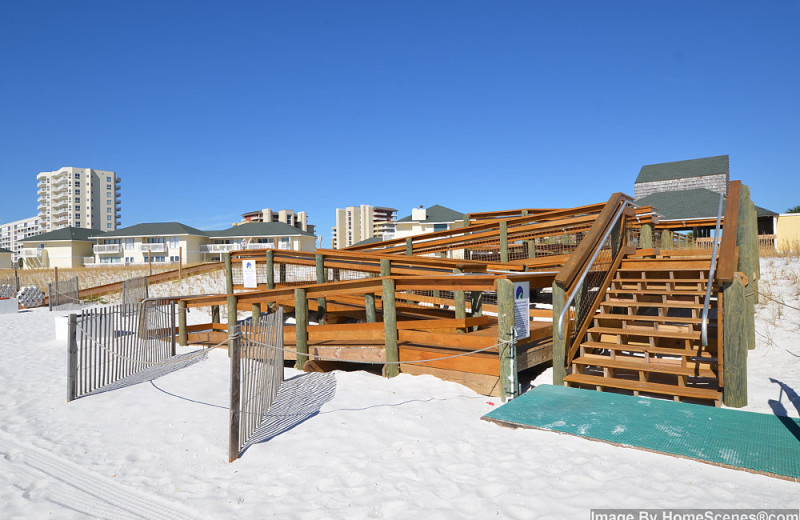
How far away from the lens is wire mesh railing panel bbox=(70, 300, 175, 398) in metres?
6.82

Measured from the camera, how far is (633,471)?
3463 millimetres

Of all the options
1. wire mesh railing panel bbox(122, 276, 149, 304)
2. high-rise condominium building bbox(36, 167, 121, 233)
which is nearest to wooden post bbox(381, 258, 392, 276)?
wire mesh railing panel bbox(122, 276, 149, 304)

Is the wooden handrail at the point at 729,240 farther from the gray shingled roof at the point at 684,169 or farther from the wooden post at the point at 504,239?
the gray shingled roof at the point at 684,169

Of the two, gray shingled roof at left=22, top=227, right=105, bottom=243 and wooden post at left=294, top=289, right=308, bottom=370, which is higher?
gray shingled roof at left=22, top=227, right=105, bottom=243

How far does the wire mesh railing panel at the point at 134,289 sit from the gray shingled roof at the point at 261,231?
118 ft

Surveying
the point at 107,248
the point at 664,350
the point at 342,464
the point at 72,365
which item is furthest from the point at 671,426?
the point at 107,248

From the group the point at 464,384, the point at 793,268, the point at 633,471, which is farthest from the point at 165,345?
the point at 793,268

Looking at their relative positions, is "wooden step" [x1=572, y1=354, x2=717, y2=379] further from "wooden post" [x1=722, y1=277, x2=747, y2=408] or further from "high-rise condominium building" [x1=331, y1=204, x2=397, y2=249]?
"high-rise condominium building" [x1=331, y1=204, x2=397, y2=249]

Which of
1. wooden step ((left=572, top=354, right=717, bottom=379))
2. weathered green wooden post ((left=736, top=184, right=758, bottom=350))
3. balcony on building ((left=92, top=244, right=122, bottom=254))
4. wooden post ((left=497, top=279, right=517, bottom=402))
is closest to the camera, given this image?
wooden step ((left=572, top=354, right=717, bottom=379))

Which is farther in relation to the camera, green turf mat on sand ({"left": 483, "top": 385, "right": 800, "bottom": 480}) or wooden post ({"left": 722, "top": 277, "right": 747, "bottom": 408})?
wooden post ({"left": 722, "top": 277, "right": 747, "bottom": 408})

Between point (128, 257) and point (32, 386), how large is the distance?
2195 inches

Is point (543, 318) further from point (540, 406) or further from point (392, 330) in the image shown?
point (540, 406)

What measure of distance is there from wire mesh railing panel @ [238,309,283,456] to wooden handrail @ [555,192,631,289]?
3487 millimetres

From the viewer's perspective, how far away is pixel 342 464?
→ 13.0ft
